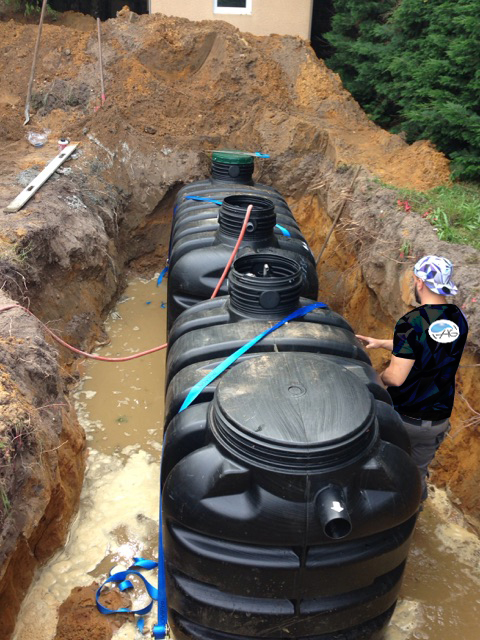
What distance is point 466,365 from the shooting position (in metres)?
4.59

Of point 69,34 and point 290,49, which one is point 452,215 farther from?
point 69,34

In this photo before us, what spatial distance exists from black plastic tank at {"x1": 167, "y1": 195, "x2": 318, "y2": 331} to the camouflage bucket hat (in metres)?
1.51

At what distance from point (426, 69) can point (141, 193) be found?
474 centimetres

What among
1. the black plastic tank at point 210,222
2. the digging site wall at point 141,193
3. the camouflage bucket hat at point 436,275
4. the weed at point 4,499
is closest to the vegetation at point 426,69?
the digging site wall at point 141,193

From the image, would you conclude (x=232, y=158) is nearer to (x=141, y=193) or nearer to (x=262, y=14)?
(x=141, y=193)

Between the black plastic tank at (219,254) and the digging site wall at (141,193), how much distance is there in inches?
49.9

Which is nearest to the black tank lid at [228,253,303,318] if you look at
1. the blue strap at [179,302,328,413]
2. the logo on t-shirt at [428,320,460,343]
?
the blue strap at [179,302,328,413]

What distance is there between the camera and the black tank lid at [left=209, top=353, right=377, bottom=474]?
8.44 feet

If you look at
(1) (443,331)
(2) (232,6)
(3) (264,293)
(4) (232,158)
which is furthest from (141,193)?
(1) (443,331)

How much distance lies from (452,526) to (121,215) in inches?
256

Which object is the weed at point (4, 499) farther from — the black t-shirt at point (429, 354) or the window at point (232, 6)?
the window at point (232, 6)

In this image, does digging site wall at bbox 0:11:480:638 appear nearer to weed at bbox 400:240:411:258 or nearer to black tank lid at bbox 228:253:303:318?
weed at bbox 400:240:411:258

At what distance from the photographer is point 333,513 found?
2.44 meters

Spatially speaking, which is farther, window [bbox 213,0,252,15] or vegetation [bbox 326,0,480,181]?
window [bbox 213,0,252,15]
